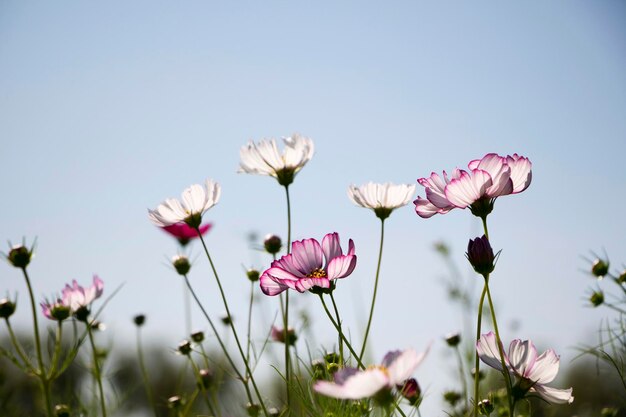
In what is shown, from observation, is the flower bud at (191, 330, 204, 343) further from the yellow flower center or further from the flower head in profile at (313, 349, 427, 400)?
the flower head in profile at (313, 349, 427, 400)

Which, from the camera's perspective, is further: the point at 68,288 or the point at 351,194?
the point at 68,288

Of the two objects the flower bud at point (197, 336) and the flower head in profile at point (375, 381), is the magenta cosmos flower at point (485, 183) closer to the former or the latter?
the flower head in profile at point (375, 381)

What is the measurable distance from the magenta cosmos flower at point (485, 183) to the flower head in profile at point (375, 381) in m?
0.36

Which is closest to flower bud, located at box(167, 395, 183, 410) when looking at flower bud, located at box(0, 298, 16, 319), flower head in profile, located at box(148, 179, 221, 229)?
flower bud, located at box(0, 298, 16, 319)

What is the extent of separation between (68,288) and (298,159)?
762 mm

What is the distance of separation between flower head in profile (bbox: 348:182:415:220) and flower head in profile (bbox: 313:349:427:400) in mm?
639

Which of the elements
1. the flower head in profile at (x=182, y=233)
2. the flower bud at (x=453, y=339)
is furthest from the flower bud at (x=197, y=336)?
the flower bud at (x=453, y=339)

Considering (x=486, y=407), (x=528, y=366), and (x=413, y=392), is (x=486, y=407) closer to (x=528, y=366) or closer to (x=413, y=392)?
(x=413, y=392)

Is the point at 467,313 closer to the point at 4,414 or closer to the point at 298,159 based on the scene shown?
the point at 298,159

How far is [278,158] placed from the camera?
1325 mm

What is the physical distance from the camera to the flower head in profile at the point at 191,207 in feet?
4.13

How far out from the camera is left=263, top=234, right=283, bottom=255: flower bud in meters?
1.55

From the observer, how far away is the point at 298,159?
129 centimetres

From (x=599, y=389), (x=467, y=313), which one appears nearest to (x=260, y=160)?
(x=467, y=313)
